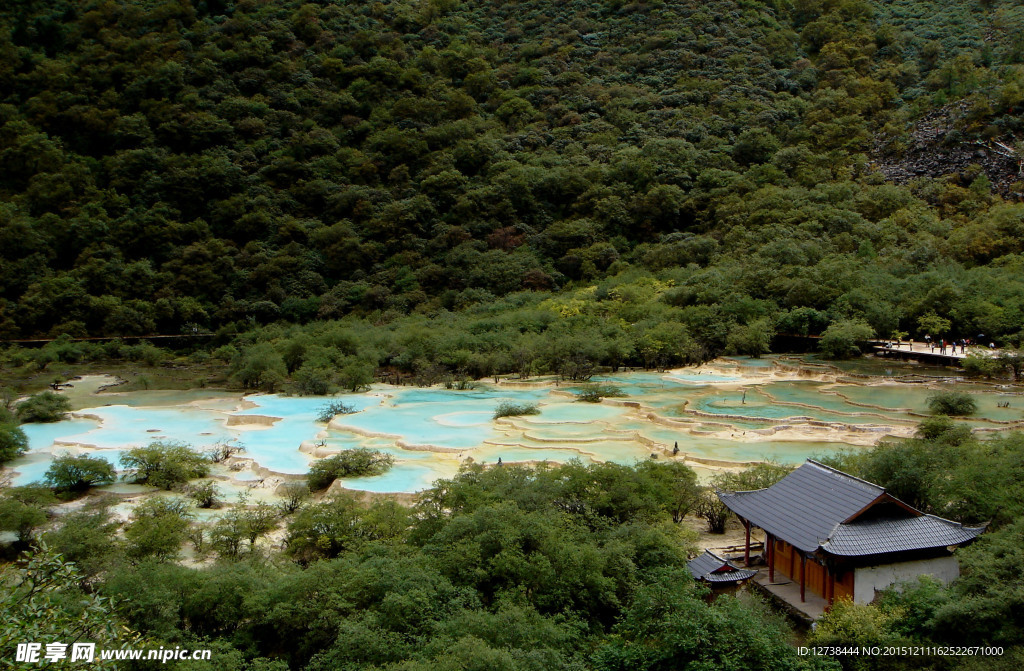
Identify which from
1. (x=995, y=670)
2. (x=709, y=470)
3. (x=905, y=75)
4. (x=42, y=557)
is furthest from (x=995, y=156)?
(x=42, y=557)

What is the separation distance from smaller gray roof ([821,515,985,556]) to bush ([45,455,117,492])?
16776 mm

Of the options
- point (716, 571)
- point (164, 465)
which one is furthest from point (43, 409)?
point (716, 571)

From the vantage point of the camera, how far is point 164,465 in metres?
19.3

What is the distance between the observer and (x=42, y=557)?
554 cm

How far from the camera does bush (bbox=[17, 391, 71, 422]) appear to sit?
2727cm

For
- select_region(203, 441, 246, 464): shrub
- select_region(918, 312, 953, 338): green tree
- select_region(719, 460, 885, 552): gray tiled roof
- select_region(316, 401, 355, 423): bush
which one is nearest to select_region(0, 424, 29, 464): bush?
select_region(203, 441, 246, 464): shrub

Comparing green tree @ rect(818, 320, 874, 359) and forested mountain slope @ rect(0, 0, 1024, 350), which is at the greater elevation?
forested mountain slope @ rect(0, 0, 1024, 350)

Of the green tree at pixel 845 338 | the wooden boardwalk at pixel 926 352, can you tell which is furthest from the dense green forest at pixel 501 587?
the green tree at pixel 845 338

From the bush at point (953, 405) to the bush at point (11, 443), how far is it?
26.6 m

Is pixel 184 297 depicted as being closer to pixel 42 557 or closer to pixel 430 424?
pixel 430 424

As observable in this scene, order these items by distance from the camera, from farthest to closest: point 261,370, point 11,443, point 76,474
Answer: point 261,370 → point 11,443 → point 76,474

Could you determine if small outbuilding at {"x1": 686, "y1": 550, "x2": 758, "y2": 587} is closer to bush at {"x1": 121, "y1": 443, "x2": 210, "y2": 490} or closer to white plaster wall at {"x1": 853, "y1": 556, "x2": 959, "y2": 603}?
white plaster wall at {"x1": 853, "y1": 556, "x2": 959, "y2": 603}

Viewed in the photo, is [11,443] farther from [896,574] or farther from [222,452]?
[896,574]

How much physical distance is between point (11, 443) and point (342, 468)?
33.6 ft
